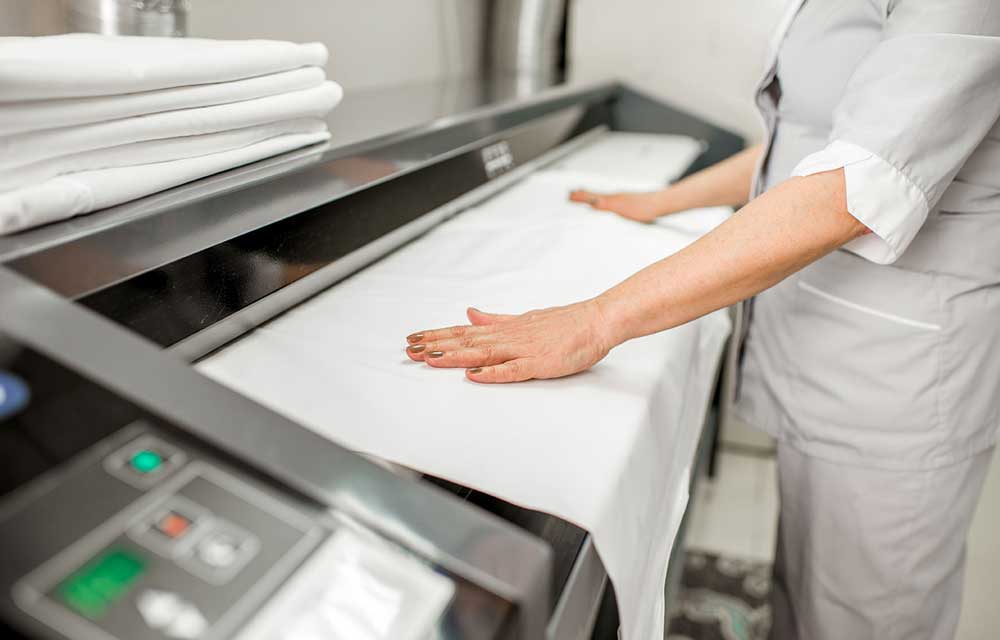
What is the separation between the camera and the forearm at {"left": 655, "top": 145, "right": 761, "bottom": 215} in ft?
4.78

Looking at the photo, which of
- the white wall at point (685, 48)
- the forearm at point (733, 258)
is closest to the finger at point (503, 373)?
the forearm at point (733, 258)

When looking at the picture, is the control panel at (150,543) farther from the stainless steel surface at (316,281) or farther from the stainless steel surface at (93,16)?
the stainless steel surface at (93,16)

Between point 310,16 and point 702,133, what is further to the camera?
point 702,133

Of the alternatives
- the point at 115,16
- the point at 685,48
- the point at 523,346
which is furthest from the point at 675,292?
the point at 685,48

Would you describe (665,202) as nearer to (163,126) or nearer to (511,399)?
(511,399)

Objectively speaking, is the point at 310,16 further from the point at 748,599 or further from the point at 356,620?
the point at 748,599

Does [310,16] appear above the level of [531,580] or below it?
above

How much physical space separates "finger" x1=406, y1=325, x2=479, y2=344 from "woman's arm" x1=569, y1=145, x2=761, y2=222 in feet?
2.26

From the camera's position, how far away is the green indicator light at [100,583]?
386 millimetres

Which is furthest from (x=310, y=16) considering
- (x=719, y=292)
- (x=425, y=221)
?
(x=719, y=292)

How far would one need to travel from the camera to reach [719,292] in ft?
2.77

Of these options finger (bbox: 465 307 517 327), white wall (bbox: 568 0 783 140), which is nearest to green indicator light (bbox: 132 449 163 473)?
finger (bbox: 465 307 517 327)

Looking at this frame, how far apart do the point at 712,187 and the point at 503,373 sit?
2.80 feet

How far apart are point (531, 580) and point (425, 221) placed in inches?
33.7
